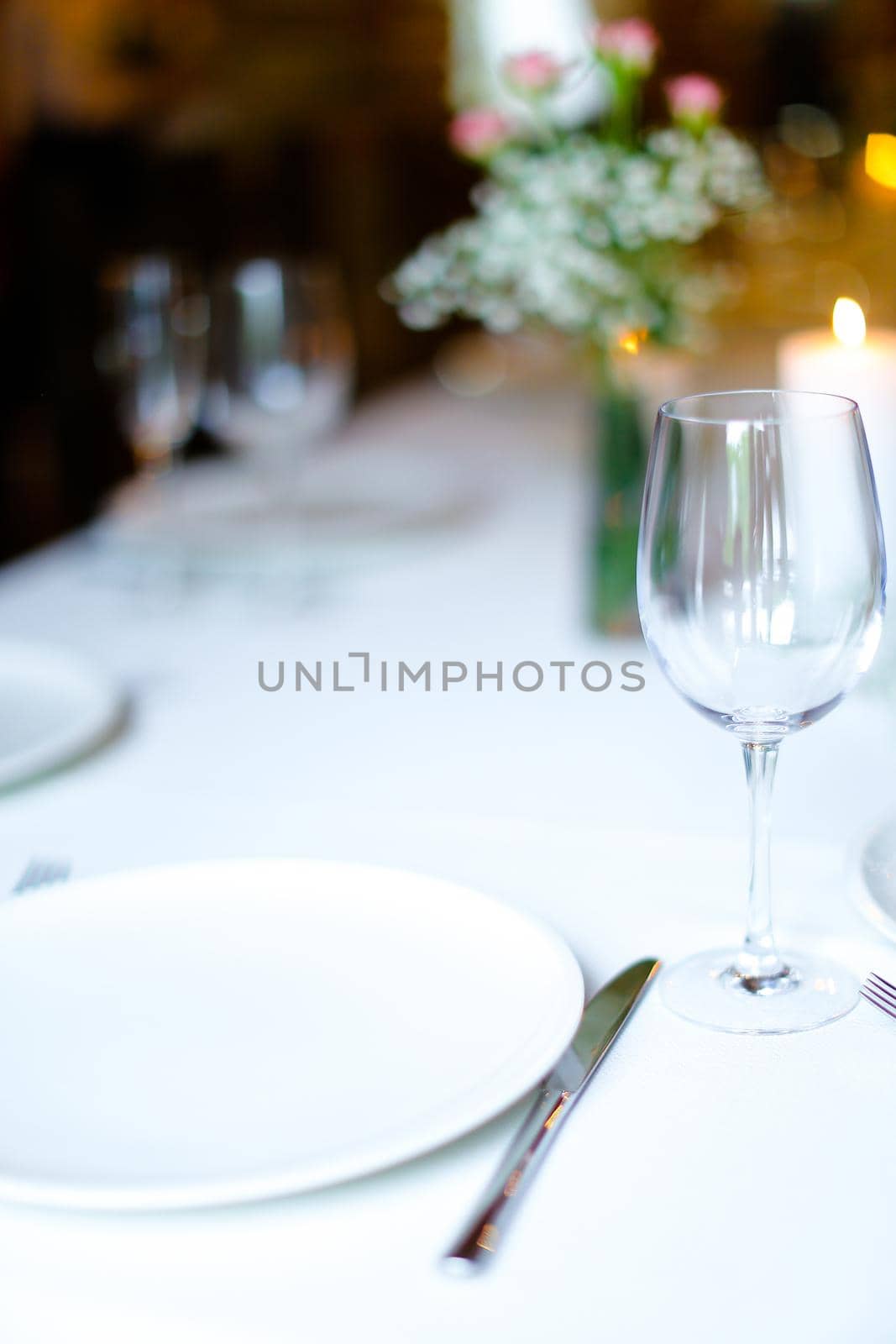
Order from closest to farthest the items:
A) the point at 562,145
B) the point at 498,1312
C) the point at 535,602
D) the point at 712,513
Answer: the point at 498,1312 → the point at 712,513 → the point at 562,145 → the point at 535,602

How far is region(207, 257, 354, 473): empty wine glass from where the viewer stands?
4.22 ft

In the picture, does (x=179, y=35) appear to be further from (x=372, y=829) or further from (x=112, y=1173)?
(x=112, y=1173)

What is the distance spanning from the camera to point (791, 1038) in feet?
1.78

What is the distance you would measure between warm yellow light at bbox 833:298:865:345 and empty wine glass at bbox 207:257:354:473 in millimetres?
495

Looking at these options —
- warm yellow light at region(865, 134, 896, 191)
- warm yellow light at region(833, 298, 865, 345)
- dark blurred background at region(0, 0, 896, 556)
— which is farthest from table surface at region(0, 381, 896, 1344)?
dark blurred background at region(0, 0, 896, 556)

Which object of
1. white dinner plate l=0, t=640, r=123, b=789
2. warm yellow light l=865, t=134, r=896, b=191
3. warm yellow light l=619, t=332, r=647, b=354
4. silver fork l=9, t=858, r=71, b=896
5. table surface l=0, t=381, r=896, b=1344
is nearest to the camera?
table surface l=0, t=381, r=896, b=1344

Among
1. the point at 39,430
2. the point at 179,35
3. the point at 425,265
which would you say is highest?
the point at 179,35

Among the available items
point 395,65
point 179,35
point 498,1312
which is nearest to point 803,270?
point 179,35

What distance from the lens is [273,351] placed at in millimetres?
1291

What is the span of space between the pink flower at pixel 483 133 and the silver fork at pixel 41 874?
2.19 ft

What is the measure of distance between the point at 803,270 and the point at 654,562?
231cm

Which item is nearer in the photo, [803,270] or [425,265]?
[425,265]

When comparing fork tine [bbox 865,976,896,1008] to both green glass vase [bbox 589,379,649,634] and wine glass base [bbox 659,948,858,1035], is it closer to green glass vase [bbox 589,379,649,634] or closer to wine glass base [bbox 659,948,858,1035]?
wine glass base [bbox 659,948,858,1035]

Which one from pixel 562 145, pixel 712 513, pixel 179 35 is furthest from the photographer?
pixel 179 35
